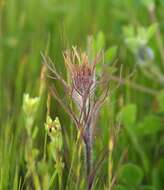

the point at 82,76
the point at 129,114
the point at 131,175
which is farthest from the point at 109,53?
the point at 82,76

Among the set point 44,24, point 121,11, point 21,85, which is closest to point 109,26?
point 121,11

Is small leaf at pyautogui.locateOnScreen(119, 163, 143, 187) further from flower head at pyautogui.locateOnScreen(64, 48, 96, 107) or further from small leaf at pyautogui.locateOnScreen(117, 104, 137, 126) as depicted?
flower head at pyautogui.locateOnScreen(64, 48, 96, 107)

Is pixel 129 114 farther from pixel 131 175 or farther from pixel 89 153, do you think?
pixel 89 153

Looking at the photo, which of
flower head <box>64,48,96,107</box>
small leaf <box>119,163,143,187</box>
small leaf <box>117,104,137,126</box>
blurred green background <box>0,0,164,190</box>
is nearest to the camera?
flower head <box>64,48,96,107</box>

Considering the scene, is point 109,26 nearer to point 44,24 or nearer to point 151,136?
point 44,24

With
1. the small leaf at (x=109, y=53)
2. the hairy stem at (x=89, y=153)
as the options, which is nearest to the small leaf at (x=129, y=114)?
the small leaf at (x=109, y=53)

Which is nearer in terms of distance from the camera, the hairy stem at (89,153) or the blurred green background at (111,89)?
the hairy stem at (89,153)

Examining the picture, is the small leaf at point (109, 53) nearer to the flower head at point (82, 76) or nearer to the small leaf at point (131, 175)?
the small leaf at point (131, 175)

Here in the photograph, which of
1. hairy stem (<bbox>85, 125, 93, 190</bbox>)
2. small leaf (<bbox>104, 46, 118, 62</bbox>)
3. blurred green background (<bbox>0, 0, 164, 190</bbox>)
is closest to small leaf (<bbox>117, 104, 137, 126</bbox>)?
blurred green background (<bbox>0, 0, 164, 190</bbox>)
